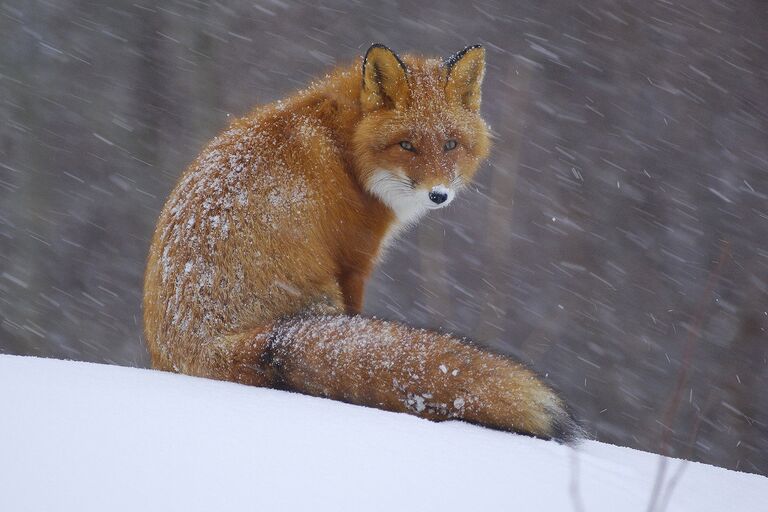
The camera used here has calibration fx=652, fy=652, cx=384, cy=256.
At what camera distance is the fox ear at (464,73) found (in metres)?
3.46

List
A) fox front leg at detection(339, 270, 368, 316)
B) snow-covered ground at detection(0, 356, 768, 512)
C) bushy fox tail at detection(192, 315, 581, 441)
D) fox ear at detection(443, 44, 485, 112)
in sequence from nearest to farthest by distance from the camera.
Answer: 1. snow-covered ground at detection(0, 356, 768, 512)
2. bushy fox tail at detection(192, 315, 581, 441)
3. fox front leg at detection(339, 270, 368, 316)
4. fox ear at detection(443, 44, 485, 112)

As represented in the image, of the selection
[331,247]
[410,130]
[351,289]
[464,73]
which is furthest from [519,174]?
[331,247]

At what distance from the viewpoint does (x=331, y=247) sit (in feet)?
10.1

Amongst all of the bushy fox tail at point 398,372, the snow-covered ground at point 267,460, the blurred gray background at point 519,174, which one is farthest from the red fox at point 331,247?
the blurred gray background at point 519,174

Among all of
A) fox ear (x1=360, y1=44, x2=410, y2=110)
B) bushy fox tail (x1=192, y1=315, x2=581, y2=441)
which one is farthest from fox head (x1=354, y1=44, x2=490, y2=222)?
bushy fox tail (x1=192, y1=315, x2=581, y2=441)

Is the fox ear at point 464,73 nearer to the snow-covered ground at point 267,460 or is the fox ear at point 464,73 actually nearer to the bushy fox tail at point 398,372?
the bushy fox tail at point 398,372

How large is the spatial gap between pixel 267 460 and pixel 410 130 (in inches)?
81.3

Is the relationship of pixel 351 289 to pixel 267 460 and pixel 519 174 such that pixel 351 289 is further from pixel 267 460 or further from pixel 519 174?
pixel 519 174

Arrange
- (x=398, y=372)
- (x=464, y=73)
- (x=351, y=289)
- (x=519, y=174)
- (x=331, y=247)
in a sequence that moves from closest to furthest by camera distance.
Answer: (x=398, y=372) < (x=331, y=247) < (x=351, y=289) < (x=464, y=73) < (x=519, y=174)

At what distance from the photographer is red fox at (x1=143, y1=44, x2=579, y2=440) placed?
240cm

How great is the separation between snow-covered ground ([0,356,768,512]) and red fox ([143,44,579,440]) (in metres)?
0.23

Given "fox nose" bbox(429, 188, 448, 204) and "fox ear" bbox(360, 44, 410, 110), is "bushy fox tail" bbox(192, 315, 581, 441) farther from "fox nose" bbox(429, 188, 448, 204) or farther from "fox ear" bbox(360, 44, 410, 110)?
"fox ear" bbox(360, 44, 410, 110)

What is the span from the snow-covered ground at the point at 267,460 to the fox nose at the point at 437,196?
1380 millimetres

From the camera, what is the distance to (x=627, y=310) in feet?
24.7
